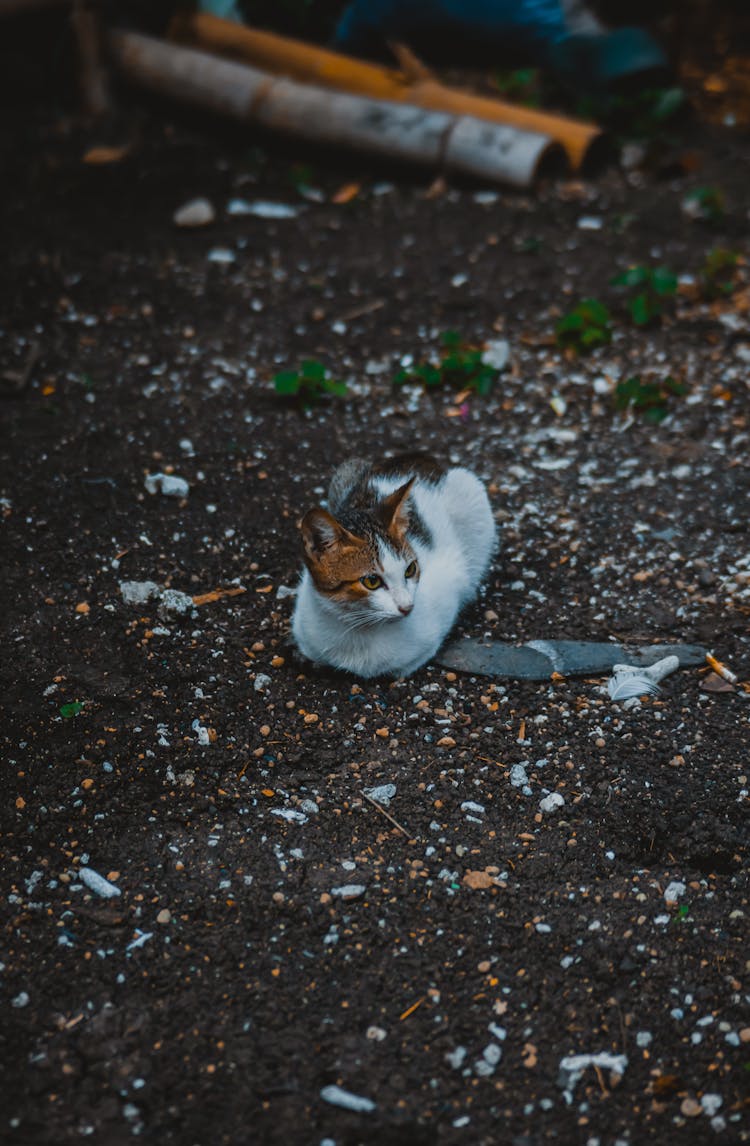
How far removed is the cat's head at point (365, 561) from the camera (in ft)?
10.6

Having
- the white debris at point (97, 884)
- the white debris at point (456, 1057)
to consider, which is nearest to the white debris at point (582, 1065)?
the white debris at point (456, 1057)

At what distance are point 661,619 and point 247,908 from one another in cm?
184

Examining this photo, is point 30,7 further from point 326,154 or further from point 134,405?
point 134,405

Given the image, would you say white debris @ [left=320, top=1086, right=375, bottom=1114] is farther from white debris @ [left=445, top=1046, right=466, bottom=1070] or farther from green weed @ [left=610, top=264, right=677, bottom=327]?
green weed @ [left=610, top=264, right=677, bottom=327]

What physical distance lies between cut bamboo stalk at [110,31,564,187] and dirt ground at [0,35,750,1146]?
468 millimetres

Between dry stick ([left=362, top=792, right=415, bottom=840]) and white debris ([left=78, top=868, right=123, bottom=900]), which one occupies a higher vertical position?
dry stick ([left=362, top=792, right=415, bottom=840])

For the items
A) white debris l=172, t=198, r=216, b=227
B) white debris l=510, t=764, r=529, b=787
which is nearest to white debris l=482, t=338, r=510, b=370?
white debris l=172, t=198, r=216, b=227

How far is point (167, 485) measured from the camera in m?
4.54

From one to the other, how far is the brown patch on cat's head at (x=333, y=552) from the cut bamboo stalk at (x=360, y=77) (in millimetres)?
4036

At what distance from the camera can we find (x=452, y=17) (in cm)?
688

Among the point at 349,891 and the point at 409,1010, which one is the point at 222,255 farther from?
the point at 409,1010

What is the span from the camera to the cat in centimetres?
327

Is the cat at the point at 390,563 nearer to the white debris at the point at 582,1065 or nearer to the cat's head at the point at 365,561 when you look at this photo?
the cat's head at the point at 365,561

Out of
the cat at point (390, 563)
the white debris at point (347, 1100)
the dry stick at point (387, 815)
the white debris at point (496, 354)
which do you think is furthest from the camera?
the white debris at point (496, 354)
